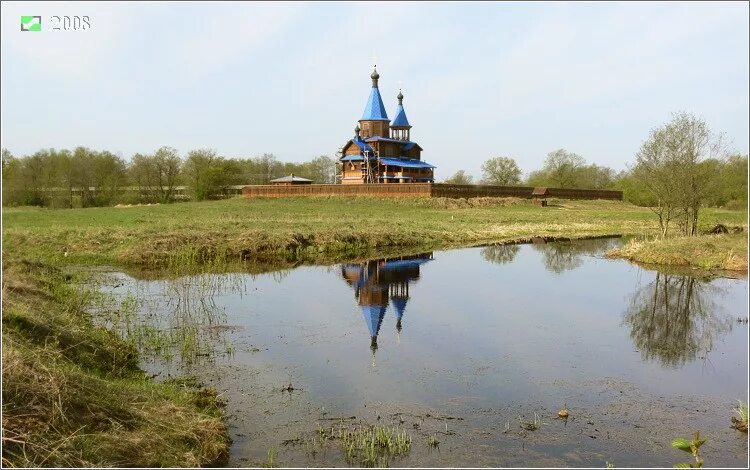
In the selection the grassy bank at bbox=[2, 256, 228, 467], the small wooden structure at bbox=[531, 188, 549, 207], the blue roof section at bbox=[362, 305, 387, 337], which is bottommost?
the blue roof section at bbox=[362, 305, 387, 337]

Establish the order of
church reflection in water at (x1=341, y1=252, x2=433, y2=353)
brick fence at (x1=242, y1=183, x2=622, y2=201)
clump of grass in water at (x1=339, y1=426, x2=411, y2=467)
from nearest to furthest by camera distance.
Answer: clump of grass in water at (x1=339, y1=426, x2=411, y2=467), church reflection in water at (x1=341, y1=252, x2=433, y2=353), brick fence at (x1=242, y1=183, x2=622, y2=201)

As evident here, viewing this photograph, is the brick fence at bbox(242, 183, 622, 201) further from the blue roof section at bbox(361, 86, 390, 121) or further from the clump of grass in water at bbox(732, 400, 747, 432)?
the clump of grass in water at bbox(732, 400, 747, 432)

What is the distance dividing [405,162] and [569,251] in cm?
3718

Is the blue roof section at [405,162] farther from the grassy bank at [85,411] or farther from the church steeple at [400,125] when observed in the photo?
the grassy bank at [85,411]

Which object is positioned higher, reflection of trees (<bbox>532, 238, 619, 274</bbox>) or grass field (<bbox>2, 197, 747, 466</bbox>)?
grass field (<bbox>2, 197, 747, 466</bbox>)

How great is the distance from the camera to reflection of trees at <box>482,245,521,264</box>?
2557 centimetres

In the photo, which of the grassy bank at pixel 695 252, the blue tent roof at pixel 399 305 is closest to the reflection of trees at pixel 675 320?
the grassy bank at pixel 695 252

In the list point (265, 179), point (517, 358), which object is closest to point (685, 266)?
point (517, 358)

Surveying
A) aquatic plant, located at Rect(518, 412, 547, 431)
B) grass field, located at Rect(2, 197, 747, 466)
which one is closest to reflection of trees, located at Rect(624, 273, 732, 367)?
aquatic plant, located at Rect(518, 412, 547, 431)

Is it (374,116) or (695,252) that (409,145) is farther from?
(695,252)

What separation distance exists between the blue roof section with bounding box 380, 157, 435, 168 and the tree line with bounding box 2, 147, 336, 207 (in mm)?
21735

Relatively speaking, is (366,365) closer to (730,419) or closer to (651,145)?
(730,419)

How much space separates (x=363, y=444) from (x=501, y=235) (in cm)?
2866

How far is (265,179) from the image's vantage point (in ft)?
292
